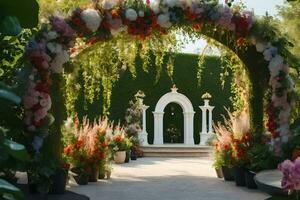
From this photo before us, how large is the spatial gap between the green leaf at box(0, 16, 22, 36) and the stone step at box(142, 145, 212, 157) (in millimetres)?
13285

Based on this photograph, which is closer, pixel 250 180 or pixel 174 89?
pixel 250 180

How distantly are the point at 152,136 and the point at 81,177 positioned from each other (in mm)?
9041

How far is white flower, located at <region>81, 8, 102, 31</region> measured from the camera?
5906 millimetres

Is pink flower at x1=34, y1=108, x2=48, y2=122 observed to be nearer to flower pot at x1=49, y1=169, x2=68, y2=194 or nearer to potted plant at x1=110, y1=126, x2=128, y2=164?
flower pot at x1=49, y1=169, x2=68, y2=194

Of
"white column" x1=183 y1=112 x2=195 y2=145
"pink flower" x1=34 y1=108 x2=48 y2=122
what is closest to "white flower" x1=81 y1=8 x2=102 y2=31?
"pink flower" x1=34 y1=108 x2=48 y2=122

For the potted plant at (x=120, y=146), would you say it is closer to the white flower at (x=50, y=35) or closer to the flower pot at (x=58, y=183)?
the flower pot at (x=58, y=183)

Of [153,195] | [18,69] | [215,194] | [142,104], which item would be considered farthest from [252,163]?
[142,104]

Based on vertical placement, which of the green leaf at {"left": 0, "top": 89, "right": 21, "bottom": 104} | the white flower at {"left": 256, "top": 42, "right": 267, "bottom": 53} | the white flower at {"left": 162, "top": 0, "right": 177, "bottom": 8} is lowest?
the green leaf at {"left": 0, "top": 89, "right": 21, "bottom": 104}

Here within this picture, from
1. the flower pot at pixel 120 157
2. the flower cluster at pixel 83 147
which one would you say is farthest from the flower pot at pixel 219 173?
the flower pot at pixel 120 157

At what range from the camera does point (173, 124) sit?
16.9 metres

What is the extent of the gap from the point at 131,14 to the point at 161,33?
67 cm

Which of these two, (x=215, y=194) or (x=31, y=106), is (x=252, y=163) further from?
(x=31, y=106)

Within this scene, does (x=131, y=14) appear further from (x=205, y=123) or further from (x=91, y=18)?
(x=205, y=123)

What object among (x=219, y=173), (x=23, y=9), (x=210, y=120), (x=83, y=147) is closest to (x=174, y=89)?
(x=210, y=120)
